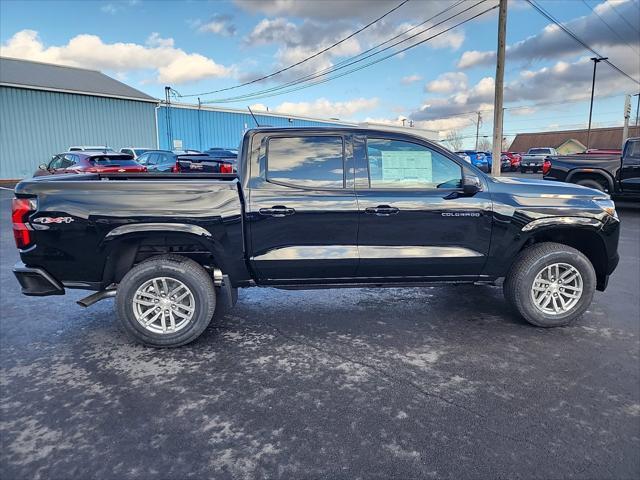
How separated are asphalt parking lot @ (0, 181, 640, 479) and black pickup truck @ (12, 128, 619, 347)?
0.45m

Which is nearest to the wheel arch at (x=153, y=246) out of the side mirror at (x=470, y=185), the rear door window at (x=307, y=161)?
the rear door window at (x=307, y=161)

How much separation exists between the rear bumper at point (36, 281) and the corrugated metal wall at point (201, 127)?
1295 inches

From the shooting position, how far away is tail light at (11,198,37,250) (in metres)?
3.65

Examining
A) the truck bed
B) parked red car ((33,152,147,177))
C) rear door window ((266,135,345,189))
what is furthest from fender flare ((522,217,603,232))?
parked red car ((33,152,147,177))

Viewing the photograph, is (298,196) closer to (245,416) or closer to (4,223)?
(245,416)

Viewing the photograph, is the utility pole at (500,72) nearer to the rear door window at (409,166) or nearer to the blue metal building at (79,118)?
the rear door window at (409,166)

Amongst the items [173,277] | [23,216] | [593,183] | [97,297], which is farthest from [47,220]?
[593,183]

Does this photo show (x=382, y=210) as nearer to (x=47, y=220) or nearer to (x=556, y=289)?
(x=556, y=289)

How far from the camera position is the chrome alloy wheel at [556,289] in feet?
14.0

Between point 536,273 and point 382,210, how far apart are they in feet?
5.18

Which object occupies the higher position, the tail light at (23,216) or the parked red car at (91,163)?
the parked red car at (91,163)

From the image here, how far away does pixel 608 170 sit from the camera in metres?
11.6

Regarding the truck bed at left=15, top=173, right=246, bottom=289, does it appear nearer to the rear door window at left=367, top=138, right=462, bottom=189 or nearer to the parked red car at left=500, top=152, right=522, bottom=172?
the rear door window at left=367, top=138, right=462, bottom=189

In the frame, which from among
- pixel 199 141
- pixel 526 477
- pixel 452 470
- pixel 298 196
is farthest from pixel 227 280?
pixel 199 141
